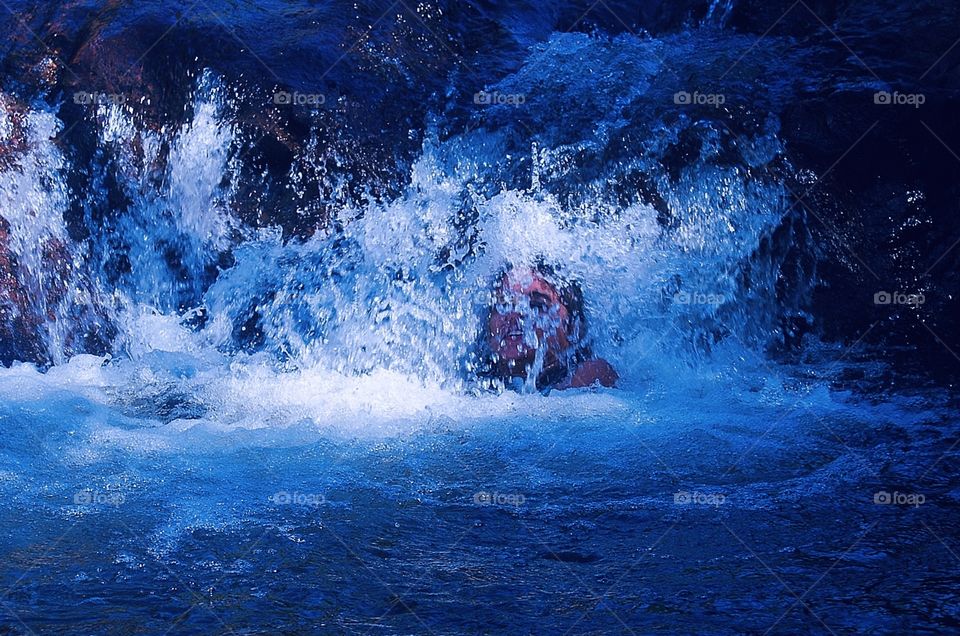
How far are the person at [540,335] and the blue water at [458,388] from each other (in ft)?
0.36

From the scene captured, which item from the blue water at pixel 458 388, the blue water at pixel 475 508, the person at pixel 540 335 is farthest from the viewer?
the person at pixel 540 335

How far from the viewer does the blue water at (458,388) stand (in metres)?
2.82

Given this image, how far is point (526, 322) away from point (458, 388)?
566 mm

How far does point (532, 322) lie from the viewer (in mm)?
5270

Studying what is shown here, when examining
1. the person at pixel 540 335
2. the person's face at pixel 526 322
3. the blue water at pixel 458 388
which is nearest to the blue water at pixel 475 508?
the blue water at pixel 458 388

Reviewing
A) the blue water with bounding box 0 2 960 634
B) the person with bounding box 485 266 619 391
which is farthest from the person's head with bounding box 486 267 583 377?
the blue water with bounding box 0 2 960 634

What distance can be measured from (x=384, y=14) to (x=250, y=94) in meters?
1.19

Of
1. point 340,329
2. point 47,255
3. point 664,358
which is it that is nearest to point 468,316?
point 340,329

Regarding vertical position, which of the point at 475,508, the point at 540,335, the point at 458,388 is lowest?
the point at 475,508

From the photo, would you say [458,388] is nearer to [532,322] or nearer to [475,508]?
[532,322]

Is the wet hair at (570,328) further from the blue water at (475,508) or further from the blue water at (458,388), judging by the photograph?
the blue water at (475,508)

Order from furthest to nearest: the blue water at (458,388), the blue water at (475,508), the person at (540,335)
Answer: the person at (540,335) → the blue water at (458,388) → the blue water at (475,508)

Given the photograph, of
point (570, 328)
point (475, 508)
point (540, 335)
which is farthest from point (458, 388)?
point (475, 508)

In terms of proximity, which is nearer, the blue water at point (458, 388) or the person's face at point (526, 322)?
the blue water at point (458, 388)
